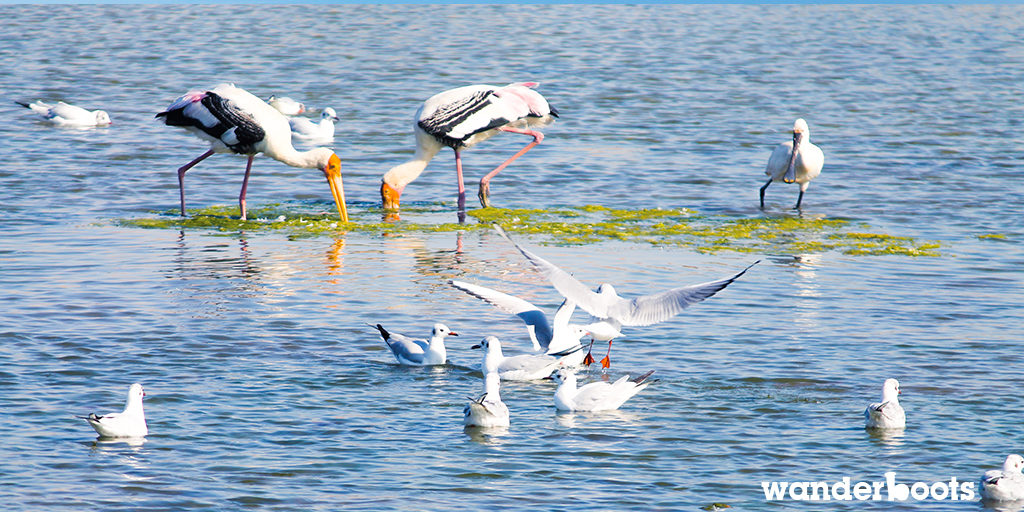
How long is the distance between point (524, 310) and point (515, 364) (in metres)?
0.85

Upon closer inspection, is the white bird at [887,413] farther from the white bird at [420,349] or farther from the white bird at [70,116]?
the white bird at [70,116]

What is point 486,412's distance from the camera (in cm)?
833

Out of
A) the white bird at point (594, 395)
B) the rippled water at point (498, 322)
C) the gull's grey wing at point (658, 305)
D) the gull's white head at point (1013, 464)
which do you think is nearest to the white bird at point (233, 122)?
the rippled water at point (498, 322)

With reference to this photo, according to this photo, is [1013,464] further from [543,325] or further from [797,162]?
[797,162]

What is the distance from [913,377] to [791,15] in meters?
58.3

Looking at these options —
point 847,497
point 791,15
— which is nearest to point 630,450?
point 847,497

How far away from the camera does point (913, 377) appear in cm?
972

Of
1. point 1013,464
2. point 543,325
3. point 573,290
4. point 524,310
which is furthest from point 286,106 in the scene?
point 1013,464

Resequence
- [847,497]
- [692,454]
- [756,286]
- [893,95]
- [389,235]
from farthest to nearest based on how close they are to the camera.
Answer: [893,95], [389,235], [756,286], [692,454], [847,497]

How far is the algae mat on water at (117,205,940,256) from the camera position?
14547 mm

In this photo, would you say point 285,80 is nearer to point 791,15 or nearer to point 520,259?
point 520,259

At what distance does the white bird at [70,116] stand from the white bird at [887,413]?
18086 mm

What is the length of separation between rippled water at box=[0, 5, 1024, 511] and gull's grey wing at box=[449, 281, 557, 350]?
1.48 feet

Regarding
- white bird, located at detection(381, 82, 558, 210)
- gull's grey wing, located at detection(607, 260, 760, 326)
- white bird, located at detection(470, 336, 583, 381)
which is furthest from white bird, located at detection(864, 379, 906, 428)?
white bird, located at detection(381, 82, 558, 210)
